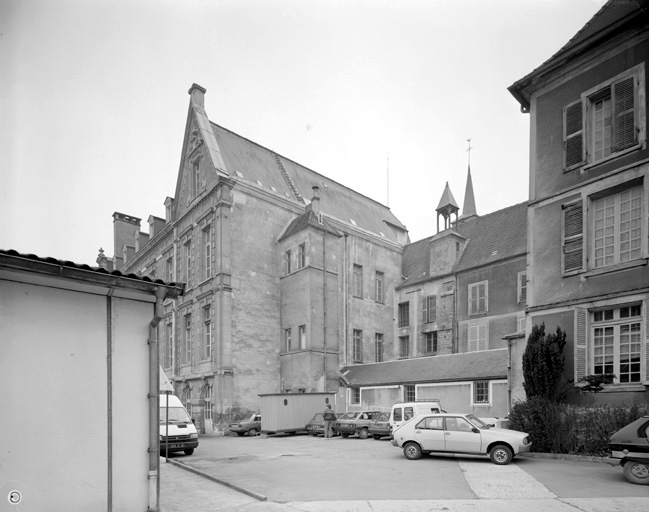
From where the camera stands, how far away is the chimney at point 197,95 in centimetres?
3631

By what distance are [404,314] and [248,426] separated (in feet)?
52.8

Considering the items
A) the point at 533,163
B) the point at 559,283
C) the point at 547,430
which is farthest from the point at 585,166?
the point at 547,430

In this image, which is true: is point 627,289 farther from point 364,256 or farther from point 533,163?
point 364,256

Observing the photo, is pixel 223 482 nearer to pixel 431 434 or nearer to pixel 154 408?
pixel 154 408

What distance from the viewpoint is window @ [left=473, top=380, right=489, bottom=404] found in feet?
84.5

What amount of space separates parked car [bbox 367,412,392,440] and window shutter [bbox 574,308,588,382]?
1041cm

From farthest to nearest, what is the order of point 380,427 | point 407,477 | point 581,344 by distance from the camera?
1. point 380,427
2. point 581,344
3. point 407,477

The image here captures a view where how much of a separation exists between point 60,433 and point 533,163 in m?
16.6

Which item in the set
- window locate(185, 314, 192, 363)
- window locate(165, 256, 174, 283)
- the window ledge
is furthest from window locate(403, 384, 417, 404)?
window locate(165, 256, 174, 283)

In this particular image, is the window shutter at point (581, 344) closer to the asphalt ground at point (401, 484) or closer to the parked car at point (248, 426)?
the asphalt ground at point (401, 484)

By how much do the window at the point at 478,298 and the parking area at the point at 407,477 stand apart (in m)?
18.0

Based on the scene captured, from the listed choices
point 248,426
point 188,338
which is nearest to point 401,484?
point 248,426

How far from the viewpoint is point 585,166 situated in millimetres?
16438

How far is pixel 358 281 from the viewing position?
38469 mm
